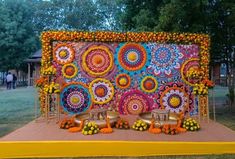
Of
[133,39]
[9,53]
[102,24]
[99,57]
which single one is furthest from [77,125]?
[102,24]

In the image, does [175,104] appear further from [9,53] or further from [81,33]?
[9,53]

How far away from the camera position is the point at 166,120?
7309mm

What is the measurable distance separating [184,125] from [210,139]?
1015mm

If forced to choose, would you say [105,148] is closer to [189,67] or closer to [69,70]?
[69,70]

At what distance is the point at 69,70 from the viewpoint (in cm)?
935

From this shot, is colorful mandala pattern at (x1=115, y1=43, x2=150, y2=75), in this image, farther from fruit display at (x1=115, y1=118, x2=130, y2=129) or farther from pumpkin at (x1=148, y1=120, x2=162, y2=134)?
pumpkin at (x1=148, y1=120, x2=162, y2=134)

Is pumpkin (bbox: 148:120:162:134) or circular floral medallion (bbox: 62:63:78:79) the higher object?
circular floral medallion (bbox: 62:63:78:79)

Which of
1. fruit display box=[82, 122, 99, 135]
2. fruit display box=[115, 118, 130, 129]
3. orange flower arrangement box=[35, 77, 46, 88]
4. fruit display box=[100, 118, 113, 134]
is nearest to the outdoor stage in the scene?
fruit display box=[82, 122, 99, 135]

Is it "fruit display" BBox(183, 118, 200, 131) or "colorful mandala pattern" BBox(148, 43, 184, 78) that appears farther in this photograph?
"colorful mandala pattern" BBox(148, 43, 184, 78)

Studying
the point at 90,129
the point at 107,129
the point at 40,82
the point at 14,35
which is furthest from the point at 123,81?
the point at 14,35

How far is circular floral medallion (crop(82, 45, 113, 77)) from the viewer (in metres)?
9.41

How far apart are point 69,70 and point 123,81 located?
154 centimetres

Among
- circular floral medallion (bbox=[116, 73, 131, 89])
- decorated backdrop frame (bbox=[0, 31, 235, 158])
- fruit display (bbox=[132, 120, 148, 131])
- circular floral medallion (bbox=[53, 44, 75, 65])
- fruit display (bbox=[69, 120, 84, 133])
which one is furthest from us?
circular floral medallion (bbox=[116, 73, 131, 89])

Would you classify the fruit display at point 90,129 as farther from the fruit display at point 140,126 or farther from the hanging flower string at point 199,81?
the hanging flower string at point 199,81
